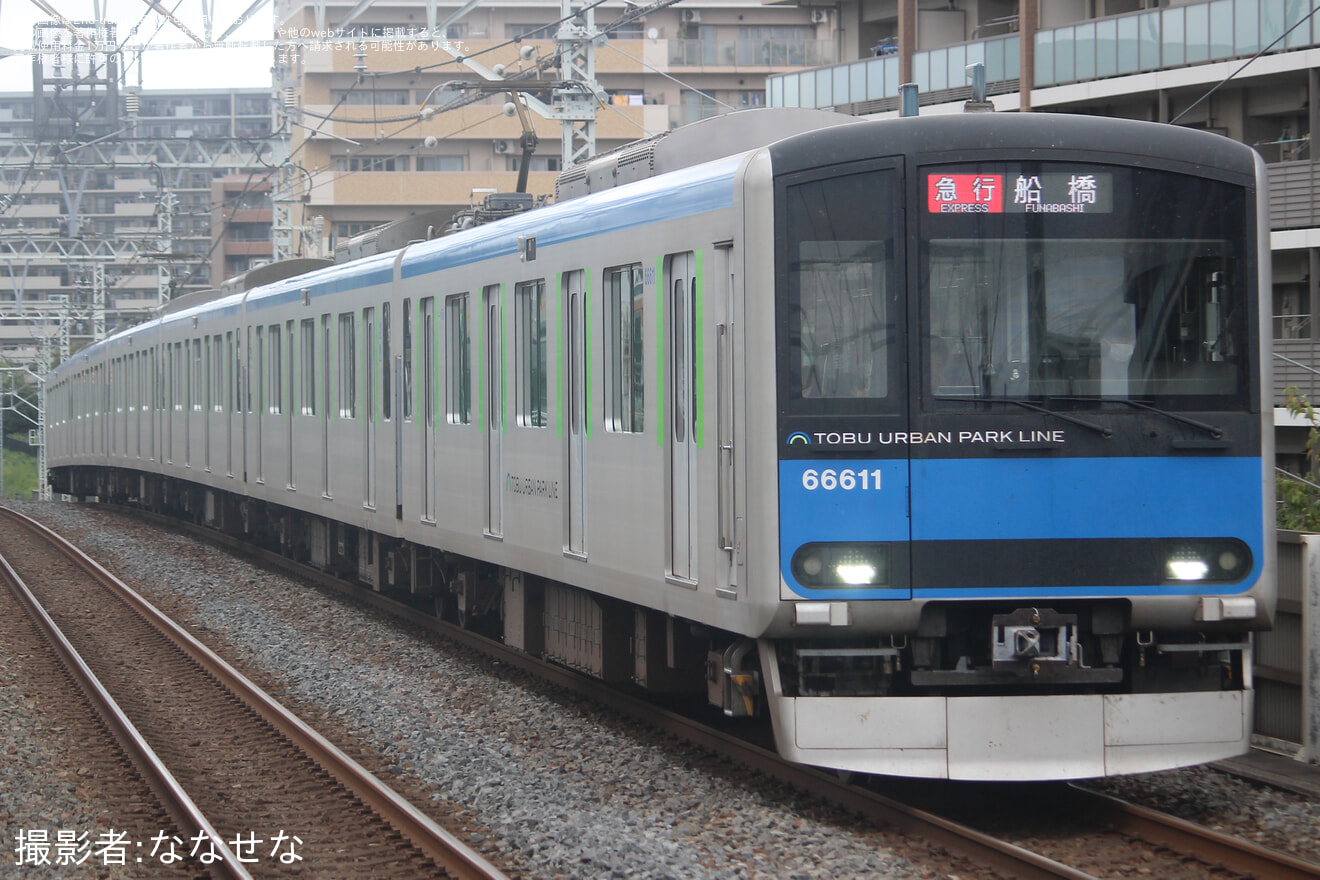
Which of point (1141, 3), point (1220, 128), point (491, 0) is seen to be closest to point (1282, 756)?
point (1220, 128)

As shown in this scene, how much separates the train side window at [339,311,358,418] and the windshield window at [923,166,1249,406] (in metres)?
7.99

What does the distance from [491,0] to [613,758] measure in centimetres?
5242

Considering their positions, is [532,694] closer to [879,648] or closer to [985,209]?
[879,648]

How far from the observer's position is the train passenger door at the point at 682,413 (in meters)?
7.47

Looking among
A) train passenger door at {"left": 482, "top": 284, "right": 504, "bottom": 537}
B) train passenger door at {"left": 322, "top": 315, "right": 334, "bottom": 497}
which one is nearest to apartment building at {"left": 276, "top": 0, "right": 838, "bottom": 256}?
train passenger door at {"left": 322, "top": 315, "right": 334, "bottom": 497}

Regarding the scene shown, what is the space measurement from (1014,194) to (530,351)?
3701 mm

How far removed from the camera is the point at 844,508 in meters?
6.62

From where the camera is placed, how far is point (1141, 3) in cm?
2469

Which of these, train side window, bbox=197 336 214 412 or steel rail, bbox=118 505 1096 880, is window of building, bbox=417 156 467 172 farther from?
steel rail, bbox=118 505 1096 880

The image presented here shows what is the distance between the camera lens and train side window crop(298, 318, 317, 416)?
15.6 metres

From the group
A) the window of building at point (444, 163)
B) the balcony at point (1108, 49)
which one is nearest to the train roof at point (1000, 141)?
the balcony at point (1108, 49)

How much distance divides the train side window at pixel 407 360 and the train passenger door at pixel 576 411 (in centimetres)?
347

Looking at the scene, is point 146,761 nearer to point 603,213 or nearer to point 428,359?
point 603,213

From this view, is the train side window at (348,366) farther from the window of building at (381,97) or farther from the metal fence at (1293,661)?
the window of building at (381,97)
